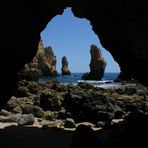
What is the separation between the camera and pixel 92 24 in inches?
779

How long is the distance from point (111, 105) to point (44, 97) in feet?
16.8

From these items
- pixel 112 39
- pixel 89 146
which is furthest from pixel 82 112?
pixel 89 146

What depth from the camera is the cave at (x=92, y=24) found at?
52.2 ft

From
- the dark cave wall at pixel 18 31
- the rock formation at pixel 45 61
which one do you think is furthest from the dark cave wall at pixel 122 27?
the rock formation at pixel 45 61

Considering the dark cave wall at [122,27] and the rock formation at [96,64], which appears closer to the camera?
the dark cave wall at [122,27]

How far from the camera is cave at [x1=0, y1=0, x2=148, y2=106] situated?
15.9 m

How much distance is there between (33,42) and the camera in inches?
758

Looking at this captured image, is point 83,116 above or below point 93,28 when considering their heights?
below

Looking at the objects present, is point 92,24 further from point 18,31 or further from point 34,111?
point 34,111

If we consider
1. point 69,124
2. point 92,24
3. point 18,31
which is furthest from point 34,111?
point 18,31

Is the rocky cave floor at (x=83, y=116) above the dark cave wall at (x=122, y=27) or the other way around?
the other way around

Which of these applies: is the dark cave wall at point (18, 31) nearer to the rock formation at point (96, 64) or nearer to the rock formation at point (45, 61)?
the rock formation at point (45, 61)

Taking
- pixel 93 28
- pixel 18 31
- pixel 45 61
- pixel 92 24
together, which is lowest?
pixel 45 61

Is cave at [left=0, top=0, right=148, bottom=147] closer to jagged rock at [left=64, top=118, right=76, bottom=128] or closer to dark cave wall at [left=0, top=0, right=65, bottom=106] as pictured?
dark cave wall at [left=0, top=0, right=65, bottom=106]
